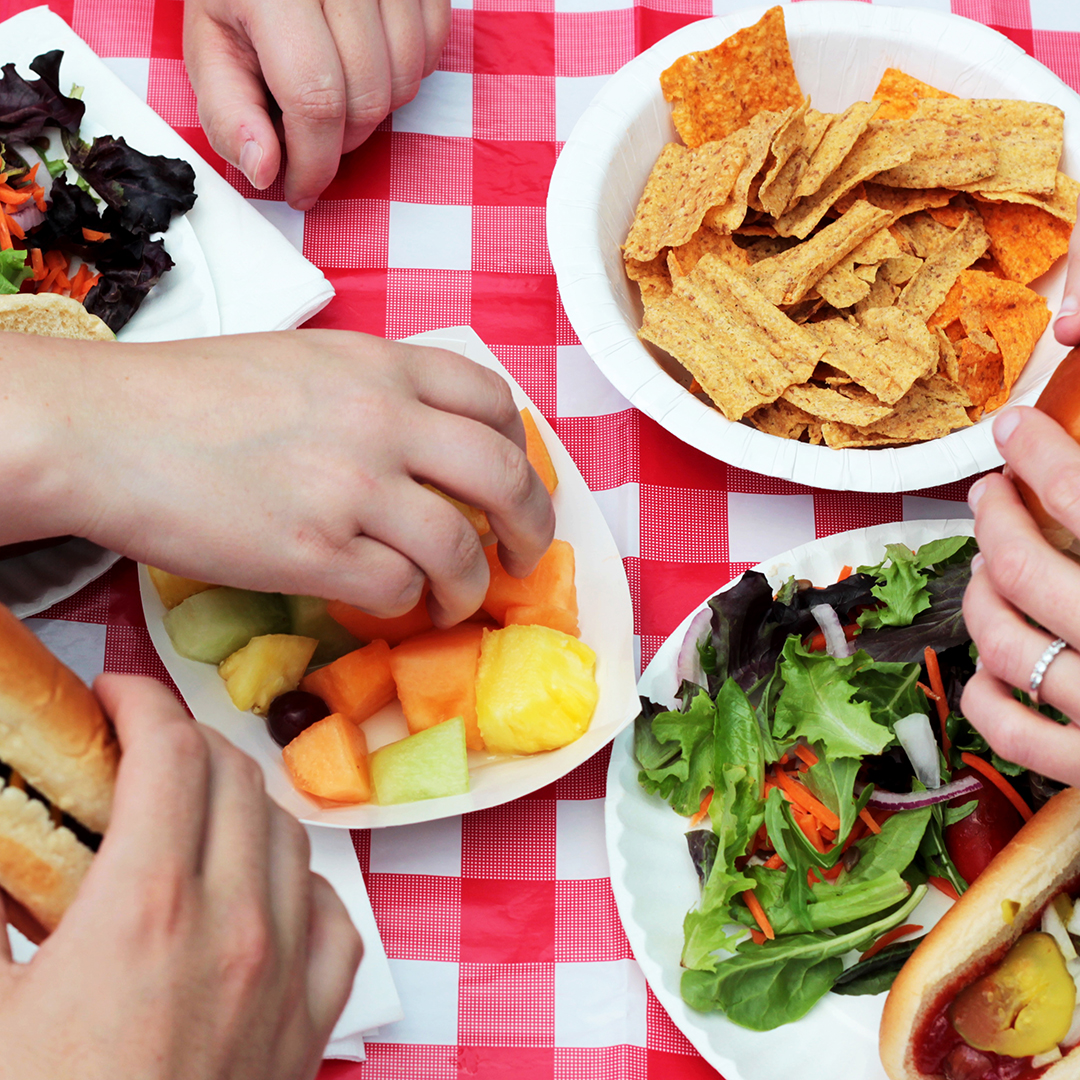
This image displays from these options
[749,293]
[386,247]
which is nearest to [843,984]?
[749,293]

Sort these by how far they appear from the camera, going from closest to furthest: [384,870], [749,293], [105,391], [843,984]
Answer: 1. [105,391]
2. [843,984]
3. [384,870]
4. [749,293]

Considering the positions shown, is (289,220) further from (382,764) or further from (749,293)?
(382,764)

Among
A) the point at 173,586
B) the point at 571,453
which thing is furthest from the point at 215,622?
the point at 571,453

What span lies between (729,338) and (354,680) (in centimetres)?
64

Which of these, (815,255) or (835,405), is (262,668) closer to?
(835,405)

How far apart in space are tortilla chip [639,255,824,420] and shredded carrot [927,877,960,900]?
59 centimetres

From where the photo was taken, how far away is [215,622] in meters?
1.14

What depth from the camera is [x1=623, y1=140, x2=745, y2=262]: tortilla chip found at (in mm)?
1298

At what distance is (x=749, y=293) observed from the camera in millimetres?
1323

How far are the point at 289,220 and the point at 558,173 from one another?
0.42 metres

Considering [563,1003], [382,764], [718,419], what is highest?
[718,419]

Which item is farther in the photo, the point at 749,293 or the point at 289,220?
the point at 289,220

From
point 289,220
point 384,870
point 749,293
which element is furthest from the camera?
point 289,220

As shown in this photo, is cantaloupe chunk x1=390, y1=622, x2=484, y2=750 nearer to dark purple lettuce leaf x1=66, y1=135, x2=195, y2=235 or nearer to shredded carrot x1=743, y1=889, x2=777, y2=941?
shredded carrot x1=743, y1=889, x2=777, y2=941
